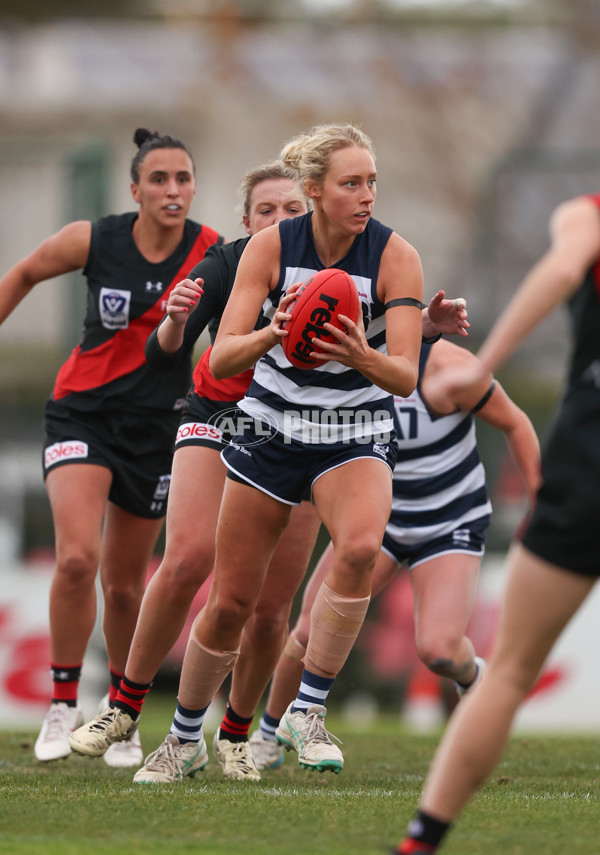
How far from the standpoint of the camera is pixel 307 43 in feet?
74.3

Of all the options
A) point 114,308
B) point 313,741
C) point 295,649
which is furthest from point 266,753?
point 114,308

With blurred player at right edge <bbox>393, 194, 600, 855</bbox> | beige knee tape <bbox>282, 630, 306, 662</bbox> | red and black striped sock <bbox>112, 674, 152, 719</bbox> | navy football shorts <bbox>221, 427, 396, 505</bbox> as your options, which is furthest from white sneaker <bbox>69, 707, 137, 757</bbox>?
blurred player at right edge <bbox>393, 194, 600, 855</bbox>

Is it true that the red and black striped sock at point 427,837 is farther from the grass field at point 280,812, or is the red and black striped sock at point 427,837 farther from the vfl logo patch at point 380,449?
the vfl logo patch at point 380,449

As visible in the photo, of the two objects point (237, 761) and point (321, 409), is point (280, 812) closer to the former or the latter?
point (237, 761)

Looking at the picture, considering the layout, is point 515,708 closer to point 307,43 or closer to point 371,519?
point 371,519

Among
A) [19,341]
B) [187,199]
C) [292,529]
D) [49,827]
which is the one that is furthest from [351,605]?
[19,341]

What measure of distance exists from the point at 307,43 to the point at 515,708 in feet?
67.6

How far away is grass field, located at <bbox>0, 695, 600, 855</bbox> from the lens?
387cm

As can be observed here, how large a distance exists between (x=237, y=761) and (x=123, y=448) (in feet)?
5.06

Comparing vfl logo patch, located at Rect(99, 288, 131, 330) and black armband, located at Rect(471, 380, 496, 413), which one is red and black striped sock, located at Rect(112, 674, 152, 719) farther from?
black armband, located at Rect(471, 380, 496, 413)

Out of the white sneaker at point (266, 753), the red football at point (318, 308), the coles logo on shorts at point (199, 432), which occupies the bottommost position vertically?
the white sneaker at point (266, 753)

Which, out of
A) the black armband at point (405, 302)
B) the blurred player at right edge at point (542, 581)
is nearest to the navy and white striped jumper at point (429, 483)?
the black armband at point (405, 302)

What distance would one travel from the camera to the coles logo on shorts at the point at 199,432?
541cm

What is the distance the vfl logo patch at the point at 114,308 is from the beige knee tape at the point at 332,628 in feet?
6.24
